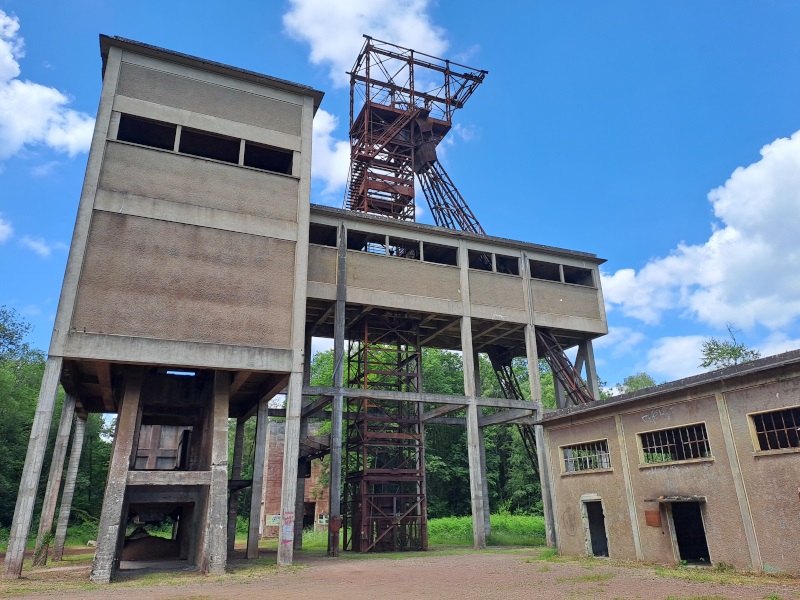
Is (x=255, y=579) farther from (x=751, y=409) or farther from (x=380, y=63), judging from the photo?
(x=380, y=63)

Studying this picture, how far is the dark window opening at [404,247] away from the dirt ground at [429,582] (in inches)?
480

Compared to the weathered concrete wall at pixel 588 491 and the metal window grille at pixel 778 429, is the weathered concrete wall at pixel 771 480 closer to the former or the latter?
the metal window grille at pixel 778 429

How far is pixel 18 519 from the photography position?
1402 cm

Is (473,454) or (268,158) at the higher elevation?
(268,158)

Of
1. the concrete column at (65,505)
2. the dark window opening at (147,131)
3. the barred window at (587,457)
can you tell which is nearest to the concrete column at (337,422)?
the dark window opening at (147,131)

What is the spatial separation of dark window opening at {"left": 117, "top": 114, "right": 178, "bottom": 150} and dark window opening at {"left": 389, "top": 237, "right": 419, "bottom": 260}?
30.0 feet

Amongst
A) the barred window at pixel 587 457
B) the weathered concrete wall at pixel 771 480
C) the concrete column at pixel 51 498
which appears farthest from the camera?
the concrete column at pixel 51 498

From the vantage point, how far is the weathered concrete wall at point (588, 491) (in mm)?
15711

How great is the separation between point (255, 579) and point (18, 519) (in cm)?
614

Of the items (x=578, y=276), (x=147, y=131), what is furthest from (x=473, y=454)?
(x=147, y=131)

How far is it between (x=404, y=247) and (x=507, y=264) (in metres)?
5.38

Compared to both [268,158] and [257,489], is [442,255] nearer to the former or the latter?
[268,158]

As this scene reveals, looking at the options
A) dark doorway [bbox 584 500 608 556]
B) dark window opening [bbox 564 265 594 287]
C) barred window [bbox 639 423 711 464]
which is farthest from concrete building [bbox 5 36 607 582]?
barred window [bbox 639 423 711 464]

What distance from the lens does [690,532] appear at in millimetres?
16469
